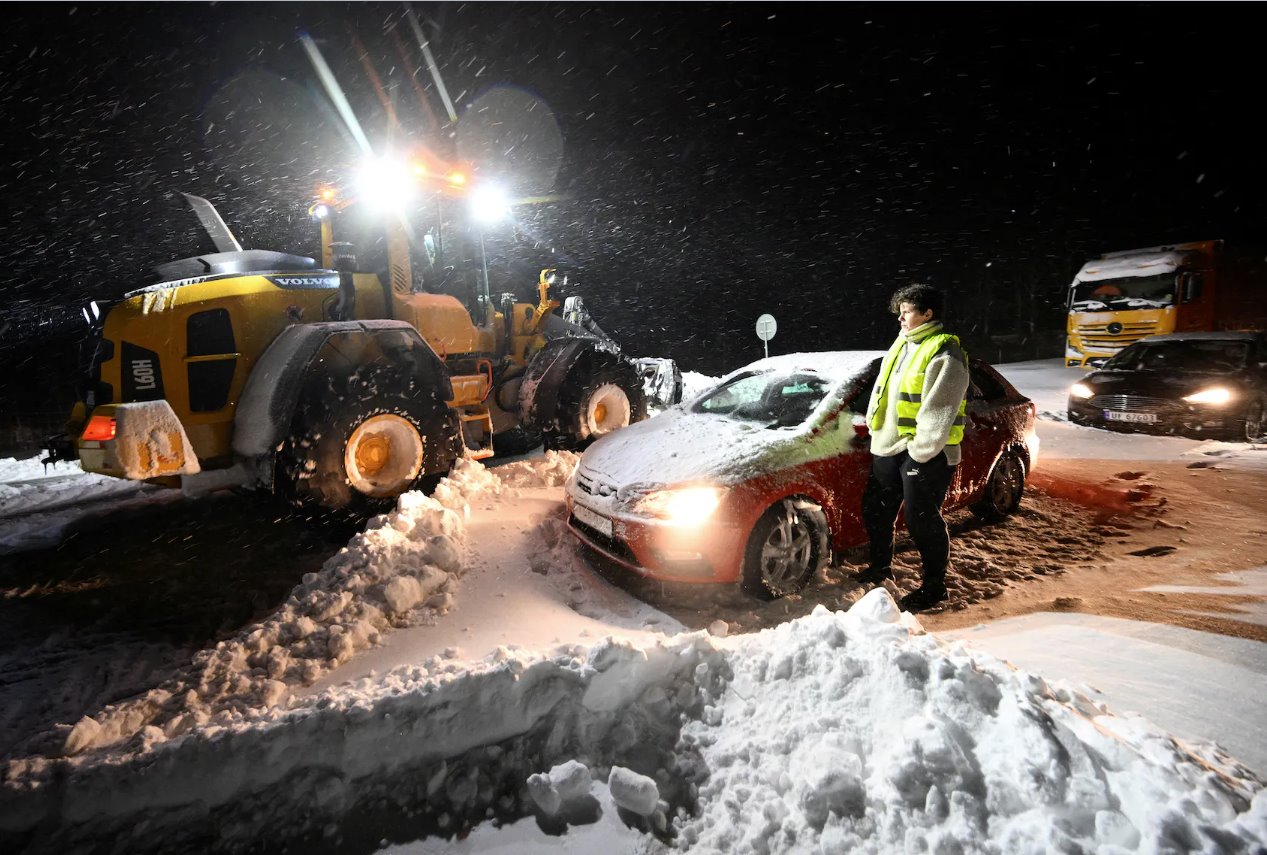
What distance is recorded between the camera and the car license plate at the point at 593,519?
3955 mm

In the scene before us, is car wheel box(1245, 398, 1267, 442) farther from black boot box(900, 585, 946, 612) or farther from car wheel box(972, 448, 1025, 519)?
black boot box(900, 585, 946, 612)

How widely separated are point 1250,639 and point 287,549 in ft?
19.8

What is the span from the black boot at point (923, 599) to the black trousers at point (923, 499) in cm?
3

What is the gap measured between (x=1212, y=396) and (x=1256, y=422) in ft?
2.31

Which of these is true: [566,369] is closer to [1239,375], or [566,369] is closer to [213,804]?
[213,804]

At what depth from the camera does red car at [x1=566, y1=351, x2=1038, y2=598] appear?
3.67 meters

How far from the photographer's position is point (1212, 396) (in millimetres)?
8133

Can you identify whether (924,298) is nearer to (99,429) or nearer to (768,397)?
(768,397)

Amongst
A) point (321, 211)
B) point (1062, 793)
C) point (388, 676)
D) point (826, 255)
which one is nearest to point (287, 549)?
point (388, 676)

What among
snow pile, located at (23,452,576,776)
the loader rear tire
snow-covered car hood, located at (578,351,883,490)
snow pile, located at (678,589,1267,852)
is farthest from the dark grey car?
snow pile, located at (23,452,576,776)

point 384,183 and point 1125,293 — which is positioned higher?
point 384,183

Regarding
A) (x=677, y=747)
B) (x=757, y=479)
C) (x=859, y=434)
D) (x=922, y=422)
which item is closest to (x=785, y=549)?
(x=757, y=479)

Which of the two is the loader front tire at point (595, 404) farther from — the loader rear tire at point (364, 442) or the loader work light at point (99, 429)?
the loader work light at point (99, 429)

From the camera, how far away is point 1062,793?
66.7 inches
